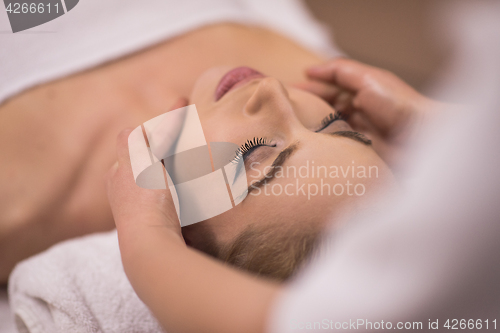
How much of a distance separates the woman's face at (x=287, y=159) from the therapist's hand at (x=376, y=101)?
236 millimetres

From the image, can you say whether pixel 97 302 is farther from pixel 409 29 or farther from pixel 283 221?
pixel 409 29

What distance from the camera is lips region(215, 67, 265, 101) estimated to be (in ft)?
2.31

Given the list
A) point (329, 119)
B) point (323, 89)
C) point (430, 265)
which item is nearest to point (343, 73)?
point (323, 89)

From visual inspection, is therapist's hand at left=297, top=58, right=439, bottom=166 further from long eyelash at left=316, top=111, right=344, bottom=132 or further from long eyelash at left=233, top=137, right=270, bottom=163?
long eyelash at left=233, top=137, right=270, bottom=163

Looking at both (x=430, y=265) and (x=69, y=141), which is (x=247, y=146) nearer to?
(x=430, y=265)

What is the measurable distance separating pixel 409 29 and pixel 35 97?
148cm

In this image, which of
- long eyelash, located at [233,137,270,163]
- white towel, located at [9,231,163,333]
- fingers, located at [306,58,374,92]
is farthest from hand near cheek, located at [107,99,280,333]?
fingers, located at [306,58,374,92]

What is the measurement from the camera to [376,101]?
2.83ft

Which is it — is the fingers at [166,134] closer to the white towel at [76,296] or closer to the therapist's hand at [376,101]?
the white towel at [76,296]

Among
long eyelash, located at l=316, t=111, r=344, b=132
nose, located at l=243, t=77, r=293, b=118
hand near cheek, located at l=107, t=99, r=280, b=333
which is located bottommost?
hand near cheek, located at l=107, t=99, r=280, b=333

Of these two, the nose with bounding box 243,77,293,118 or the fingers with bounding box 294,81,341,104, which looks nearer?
the nose with bounding box 243,77,293,118

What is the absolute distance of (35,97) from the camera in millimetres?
781

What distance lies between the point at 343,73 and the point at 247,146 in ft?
1.65

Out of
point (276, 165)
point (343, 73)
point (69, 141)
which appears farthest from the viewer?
point (343, 73)
